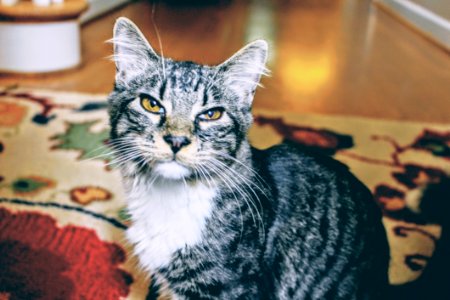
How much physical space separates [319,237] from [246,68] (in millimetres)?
327

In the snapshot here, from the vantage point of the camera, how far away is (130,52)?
2.94 ft

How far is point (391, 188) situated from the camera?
1.42 meters

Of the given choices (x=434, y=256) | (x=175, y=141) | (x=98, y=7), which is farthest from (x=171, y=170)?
(x=98, y=7)

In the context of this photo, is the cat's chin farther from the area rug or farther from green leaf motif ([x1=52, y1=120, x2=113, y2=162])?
green leaf motif ([x1=52, y1=120, x2=113, y2=162])

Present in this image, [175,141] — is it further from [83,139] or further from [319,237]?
[83,139]

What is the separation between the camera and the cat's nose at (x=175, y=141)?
80 cm

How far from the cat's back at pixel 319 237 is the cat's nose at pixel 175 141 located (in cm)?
19

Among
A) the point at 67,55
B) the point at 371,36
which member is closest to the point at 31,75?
the point at 67,55

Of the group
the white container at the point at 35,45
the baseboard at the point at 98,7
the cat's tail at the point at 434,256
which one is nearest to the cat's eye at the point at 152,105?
the cat's tail at the point at 434,256

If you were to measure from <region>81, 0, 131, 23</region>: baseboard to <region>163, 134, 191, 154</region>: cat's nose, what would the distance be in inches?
101

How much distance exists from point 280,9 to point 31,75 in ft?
9.15

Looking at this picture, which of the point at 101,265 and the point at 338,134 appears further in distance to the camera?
the point at 338,134

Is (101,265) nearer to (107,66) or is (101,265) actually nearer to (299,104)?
(299,104)

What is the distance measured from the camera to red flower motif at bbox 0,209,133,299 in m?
0.99
